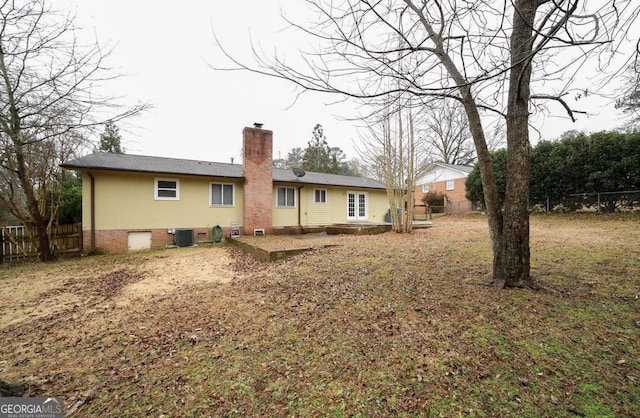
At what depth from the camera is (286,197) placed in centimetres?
1334

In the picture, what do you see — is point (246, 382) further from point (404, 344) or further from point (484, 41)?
point (484, 41)

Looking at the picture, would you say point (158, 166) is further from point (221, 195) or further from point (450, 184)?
point (450, 184)

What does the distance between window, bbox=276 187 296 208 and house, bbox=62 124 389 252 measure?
52mm

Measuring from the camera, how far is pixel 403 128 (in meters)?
10.7

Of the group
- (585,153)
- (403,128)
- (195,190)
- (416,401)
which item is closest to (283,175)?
(195,190)

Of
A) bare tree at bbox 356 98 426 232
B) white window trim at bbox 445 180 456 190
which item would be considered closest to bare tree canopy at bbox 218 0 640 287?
bare tree at bbox 356 98 426 232

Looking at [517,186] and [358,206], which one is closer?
[517,186]

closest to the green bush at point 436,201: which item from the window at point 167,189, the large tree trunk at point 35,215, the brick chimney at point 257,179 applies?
the brick chimney at point 257,179

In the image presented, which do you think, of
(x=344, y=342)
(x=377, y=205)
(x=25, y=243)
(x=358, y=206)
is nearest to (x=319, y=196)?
(x=358, y=206)

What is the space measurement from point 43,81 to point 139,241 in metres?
5.78

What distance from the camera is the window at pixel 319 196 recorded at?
14.1 m

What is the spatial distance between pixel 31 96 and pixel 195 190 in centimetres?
538

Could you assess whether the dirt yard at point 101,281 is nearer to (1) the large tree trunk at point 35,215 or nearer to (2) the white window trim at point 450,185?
(1) the large tree trunk at point 35,215

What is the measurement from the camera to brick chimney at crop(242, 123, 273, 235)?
11.8 m
